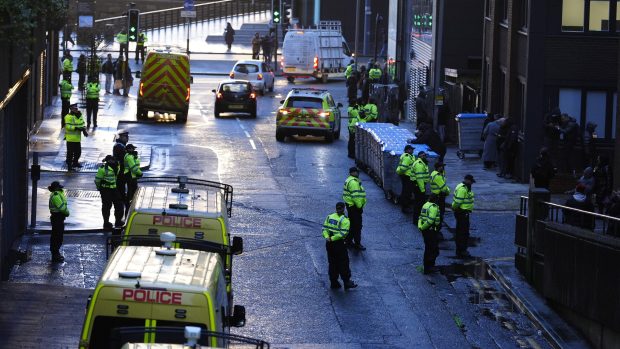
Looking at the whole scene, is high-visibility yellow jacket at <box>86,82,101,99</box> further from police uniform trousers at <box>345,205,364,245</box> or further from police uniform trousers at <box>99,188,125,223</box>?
police uniform trousers at <box>345,205,364,245</box>

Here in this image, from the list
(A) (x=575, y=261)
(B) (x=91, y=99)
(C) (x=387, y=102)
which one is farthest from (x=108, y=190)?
(C) (x=387, y=102)

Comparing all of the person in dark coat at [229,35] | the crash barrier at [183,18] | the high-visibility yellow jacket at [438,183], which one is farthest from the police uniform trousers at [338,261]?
the person in dark coat at [229,35]

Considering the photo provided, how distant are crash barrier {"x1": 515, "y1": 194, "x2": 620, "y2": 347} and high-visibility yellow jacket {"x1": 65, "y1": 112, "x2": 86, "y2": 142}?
12541 millimetres

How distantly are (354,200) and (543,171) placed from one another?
6742mm

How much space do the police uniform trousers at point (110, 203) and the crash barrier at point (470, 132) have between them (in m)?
14.4

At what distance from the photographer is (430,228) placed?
22.0m

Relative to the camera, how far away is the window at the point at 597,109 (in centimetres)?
3262

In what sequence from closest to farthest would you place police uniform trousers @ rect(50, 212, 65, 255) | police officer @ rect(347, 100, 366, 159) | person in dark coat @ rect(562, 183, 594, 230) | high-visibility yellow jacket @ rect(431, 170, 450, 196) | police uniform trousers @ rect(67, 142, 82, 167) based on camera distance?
person in dark coat @ rect(562, 183, 594, 230), police uniform trousers @ rect(50, 212, 65, 255), high-visibility yellow jacket @ rect(431, 170, 450, 196), police uniform trousers @ rect(67, 142, 82, 167), police officer @ rect(347, 100, 366, 159)

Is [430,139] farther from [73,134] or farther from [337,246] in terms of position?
[337,246]

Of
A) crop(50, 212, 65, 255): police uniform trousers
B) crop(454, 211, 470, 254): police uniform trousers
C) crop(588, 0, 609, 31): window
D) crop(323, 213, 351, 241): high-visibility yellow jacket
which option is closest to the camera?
crop(323, 213, 351, 241): high-visibility yellow jacket

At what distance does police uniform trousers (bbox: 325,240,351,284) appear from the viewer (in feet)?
67.3

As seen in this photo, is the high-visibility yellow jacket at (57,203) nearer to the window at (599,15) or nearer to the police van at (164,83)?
the window at (599,15)

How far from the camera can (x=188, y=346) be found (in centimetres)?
931

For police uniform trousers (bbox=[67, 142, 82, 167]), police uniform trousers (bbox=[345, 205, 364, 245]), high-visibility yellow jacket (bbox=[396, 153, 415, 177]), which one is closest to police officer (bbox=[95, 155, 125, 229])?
police uniform trousers (bbox=[345, 205, 364, 245])
